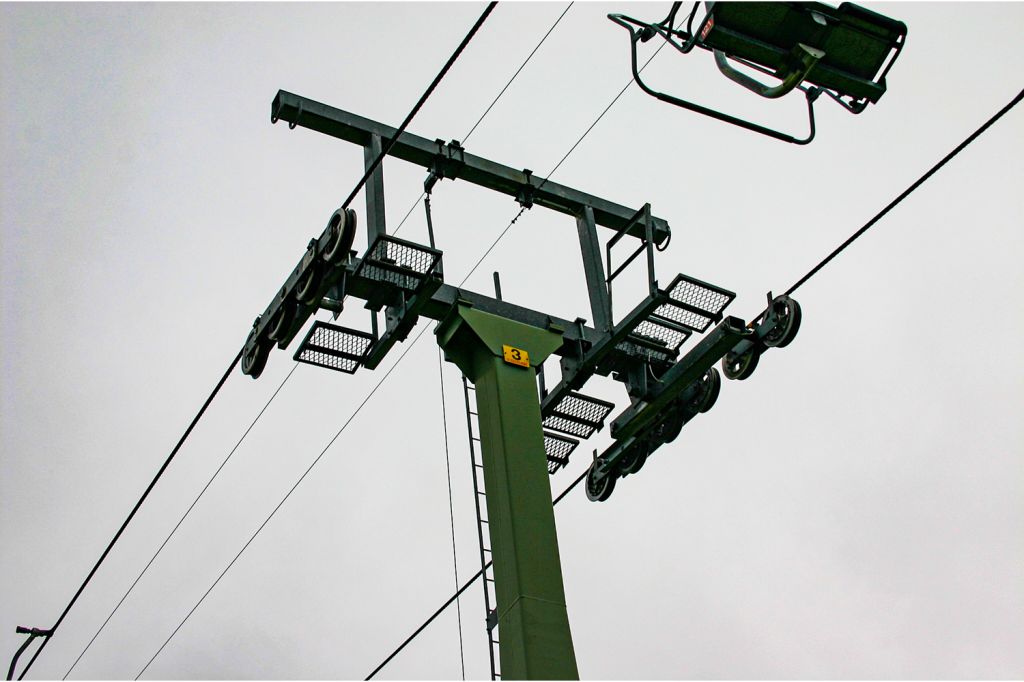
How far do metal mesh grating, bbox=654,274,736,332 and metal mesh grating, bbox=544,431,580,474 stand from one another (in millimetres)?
1567

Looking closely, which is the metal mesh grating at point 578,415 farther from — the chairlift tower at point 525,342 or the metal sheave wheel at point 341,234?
the metal sheave wheel at point 341,234

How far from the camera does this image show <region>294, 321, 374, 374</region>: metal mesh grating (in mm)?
11211

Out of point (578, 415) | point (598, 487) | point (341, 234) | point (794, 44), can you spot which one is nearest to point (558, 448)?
point (578, 415)

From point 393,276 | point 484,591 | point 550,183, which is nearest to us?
point 484,591

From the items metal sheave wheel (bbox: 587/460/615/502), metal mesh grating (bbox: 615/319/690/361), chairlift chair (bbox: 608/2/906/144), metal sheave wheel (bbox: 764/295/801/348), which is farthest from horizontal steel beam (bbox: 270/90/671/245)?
chairlift chair (bbox: 608/2/906/144)

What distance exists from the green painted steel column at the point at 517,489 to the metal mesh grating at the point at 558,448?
1.14 meters

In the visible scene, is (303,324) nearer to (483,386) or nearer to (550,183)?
(483,386)

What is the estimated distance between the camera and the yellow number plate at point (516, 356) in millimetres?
11062

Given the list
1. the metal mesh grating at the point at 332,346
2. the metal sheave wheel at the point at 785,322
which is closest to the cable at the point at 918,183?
the metal sheave wheel at the point at 785,322

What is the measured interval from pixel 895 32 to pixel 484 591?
4.86m

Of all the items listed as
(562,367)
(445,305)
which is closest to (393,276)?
(445,305)

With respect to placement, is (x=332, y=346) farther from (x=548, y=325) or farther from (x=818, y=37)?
(x=818, y=37)

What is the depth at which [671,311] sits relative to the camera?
11523 millimetres

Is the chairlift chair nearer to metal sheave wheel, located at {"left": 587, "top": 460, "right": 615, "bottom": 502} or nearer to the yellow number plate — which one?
the yellow number plate
